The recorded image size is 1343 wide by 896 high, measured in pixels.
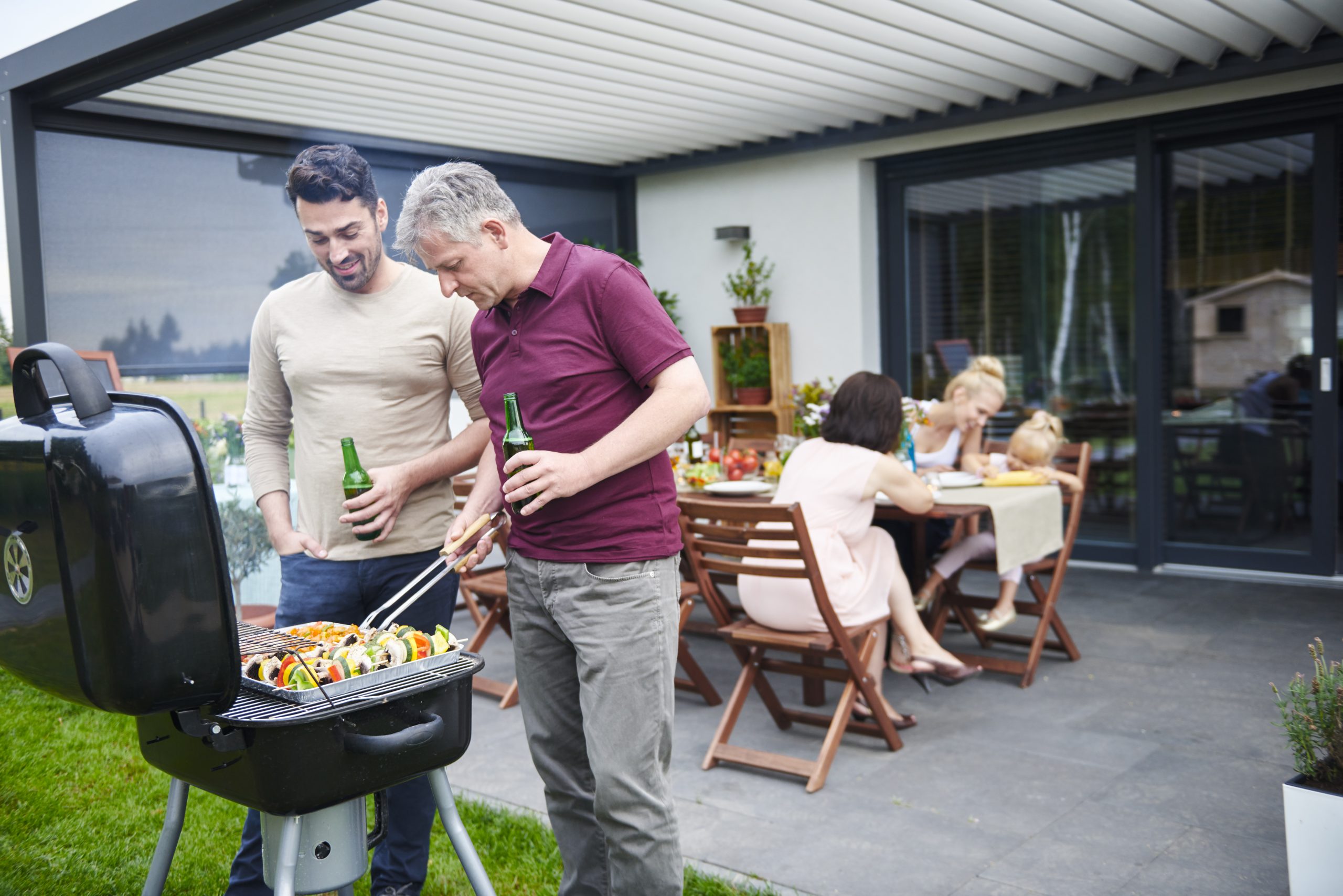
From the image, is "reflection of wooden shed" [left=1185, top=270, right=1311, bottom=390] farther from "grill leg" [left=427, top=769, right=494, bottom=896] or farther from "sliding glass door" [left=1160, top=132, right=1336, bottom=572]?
"grill leg" [left=427, top=769, right=494, bottom=896]

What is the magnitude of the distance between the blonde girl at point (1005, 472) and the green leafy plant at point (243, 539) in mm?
3182

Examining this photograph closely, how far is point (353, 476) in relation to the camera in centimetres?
239

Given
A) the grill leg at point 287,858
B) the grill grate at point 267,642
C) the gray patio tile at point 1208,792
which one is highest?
the grill grate at point 267,642

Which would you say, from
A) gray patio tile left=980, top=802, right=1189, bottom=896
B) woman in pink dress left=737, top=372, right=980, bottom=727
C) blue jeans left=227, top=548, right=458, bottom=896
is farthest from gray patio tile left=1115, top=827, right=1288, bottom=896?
blue jeans left=227, top=548, right=458, bottom=896

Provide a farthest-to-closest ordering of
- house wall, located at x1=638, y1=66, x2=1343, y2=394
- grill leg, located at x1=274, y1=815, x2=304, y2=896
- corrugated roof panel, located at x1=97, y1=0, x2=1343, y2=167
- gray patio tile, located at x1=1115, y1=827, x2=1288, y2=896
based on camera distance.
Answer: house wall, located at x1=638, y1=66, x2=1343, y2=394 → corrugated roof panel, located at x1=97, y1=0, x2=1343, y2=167 → gray patio tile, located at x1=1115, y1=827, x2=1288, y2=896 → grill leg, located at x1=274, y1=815, x2=304, y2=896

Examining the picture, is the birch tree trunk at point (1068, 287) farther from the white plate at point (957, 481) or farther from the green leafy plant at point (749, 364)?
the white plate at point (957, 481)

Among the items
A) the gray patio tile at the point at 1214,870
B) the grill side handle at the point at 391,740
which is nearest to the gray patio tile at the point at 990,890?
the gray patio tile at the point at 1214,870

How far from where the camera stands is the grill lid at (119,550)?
4.96 ft

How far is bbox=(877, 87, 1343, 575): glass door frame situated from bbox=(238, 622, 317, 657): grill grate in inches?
227

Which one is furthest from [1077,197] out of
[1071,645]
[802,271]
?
[1071,645]

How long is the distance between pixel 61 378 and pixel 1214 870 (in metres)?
2.81

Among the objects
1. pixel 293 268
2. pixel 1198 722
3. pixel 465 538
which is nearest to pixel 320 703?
pixel 465 538

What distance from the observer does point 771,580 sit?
145 inches

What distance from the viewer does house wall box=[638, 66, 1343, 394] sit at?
7.45 meters
